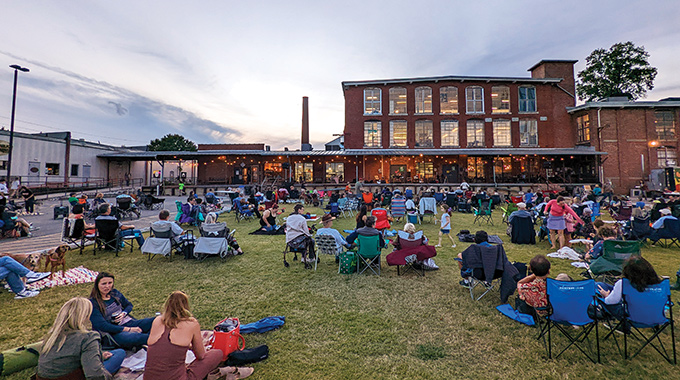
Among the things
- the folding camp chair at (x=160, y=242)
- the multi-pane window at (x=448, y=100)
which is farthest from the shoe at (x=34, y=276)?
the multi-pane window at (x=448, y=100)

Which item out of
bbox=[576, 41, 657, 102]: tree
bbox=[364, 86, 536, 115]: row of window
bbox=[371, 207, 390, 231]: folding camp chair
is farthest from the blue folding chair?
bbox=[576, 41, 657, 102]: tree

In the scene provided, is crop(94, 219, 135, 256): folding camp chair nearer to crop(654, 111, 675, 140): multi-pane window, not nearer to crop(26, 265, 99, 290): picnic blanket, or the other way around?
crop(26, 265, 99, 290): picnic blanket

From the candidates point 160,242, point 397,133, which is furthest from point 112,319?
point 397,133

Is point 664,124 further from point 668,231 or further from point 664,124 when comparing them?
point 668,231

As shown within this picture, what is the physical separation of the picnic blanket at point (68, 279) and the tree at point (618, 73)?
50.9m

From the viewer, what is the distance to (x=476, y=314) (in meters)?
4.05

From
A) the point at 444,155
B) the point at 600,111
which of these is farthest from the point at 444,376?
the point at 600,111

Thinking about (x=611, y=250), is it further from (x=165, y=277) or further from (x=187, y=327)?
(x=165, y=277)

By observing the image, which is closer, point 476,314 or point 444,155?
point 476,314

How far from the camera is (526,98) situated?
27.5 meters

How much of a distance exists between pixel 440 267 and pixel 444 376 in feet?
11.7

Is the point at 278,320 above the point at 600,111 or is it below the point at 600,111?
below

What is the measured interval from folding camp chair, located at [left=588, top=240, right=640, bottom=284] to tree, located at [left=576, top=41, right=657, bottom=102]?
44069 mm

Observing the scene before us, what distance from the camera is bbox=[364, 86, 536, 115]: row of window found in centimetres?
2750
